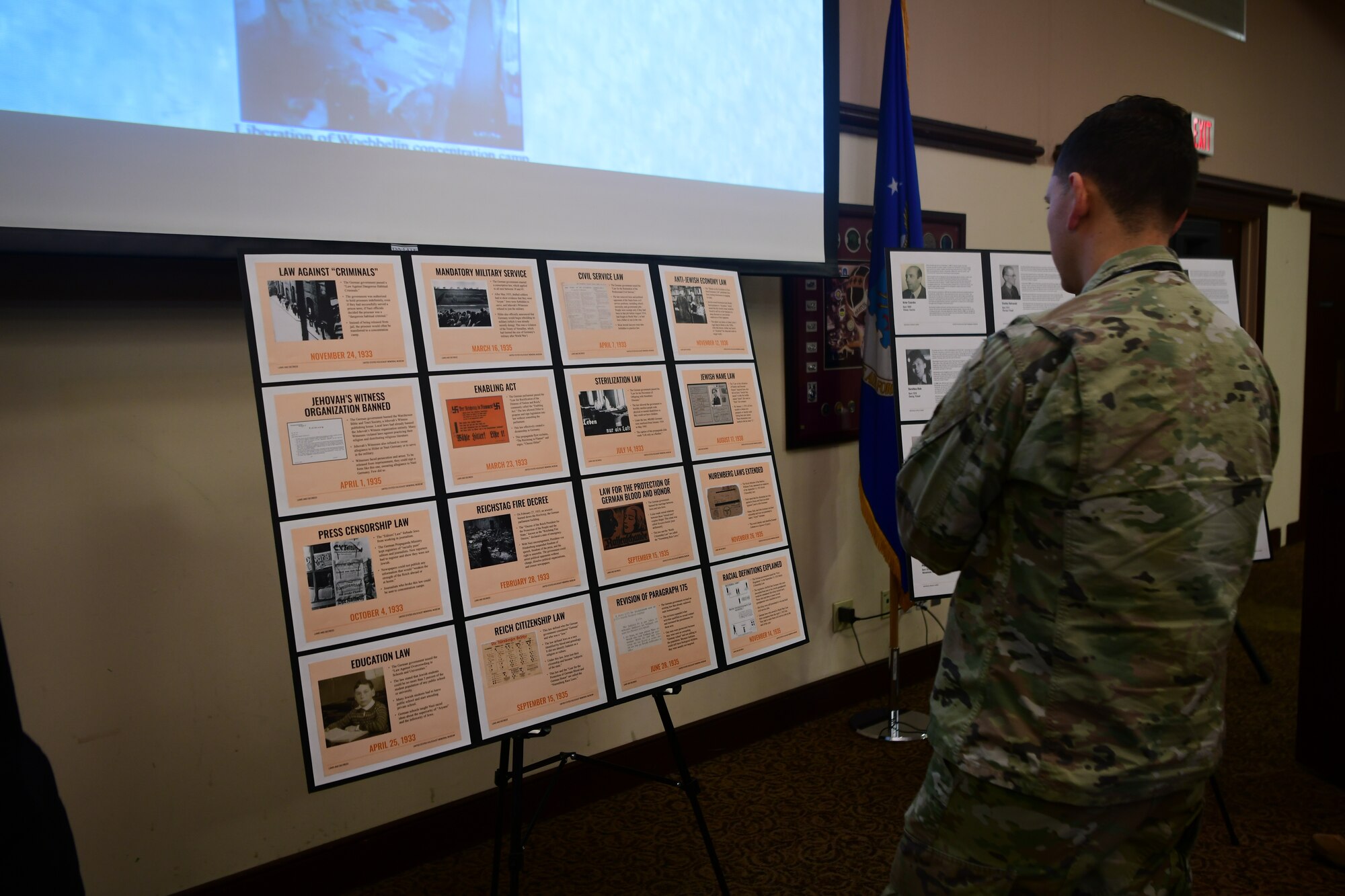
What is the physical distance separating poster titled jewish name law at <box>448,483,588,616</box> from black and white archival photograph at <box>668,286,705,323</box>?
48cm

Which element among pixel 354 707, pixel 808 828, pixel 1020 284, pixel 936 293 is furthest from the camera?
pixel 1020 284

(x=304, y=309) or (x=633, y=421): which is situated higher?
(x=304, y=309)

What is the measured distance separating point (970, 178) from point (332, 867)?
3088 millimetres

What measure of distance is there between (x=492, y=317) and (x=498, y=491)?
33 cm

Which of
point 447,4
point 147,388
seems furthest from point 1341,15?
point 147,388

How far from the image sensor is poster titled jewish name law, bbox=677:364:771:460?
1745mm

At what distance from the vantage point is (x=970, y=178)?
125 inches

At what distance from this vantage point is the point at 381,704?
1.32 metres

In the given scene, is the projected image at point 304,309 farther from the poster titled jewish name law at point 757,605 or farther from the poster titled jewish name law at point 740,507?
the poster titled jewish name law at point 757,605

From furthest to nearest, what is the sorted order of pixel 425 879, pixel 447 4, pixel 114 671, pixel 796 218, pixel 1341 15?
1. pixel 1341 15
2. pixel 796 218
3. pixel 425 879
4. pixel 447 4
5. pixel 114 671

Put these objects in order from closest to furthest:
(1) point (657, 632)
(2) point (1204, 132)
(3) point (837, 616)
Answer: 1. (1) point (657, 632)
2. (3) point (837, 616)
3. (2) point (1204, 132)

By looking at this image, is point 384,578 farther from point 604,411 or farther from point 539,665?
point 604,411

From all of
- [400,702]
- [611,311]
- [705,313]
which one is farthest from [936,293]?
[400,702]

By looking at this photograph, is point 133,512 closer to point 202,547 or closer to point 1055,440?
point 202,547
